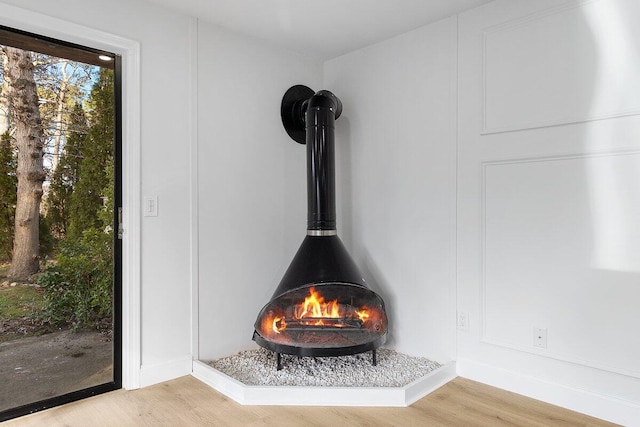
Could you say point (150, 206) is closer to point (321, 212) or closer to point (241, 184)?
point (241, 184)

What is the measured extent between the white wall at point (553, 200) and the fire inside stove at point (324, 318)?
0.57m

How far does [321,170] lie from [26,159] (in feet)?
5.32

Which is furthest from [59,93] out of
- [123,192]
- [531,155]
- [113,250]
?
[531,155]

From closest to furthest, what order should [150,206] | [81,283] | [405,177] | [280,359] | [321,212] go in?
[81,283] → [150,206] → [280,359] → [321,212] → [405,177]

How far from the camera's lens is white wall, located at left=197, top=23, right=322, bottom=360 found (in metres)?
2.73

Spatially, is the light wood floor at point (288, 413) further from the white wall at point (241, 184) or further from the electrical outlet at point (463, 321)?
the white wall at point (241, 184)

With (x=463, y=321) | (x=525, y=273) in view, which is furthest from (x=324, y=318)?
(x=525, y=273)

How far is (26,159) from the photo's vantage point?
7.03ft

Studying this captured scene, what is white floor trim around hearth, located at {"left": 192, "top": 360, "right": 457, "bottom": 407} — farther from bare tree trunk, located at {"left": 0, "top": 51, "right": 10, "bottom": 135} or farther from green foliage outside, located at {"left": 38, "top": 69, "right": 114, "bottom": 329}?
bare tree trunk, located at {"left": 0, "top": 51, "right": 10, "bottom": 135}

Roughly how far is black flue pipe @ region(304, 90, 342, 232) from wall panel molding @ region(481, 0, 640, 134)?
964 mm

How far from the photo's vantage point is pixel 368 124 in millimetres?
3109

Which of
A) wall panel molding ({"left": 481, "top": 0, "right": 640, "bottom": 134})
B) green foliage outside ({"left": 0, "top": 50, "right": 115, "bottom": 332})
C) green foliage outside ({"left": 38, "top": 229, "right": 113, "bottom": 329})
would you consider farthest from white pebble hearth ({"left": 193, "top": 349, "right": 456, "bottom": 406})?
wall panel molding ({"left": 481, "top": 0, "right": 640, "bottom": 134})

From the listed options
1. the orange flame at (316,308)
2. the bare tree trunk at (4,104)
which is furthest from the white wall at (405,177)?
the bare tree trunk at (4,104)

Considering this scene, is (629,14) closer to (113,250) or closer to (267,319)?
(267,319)
